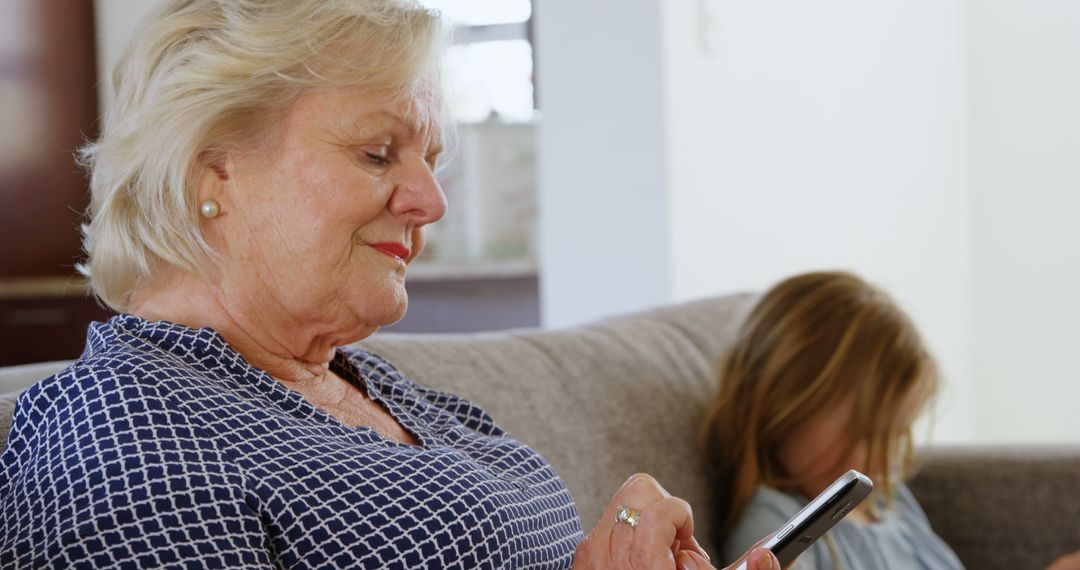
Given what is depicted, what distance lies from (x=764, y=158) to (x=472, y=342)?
4.21 feet

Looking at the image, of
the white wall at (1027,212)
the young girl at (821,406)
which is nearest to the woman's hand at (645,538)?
the young girl at (821,406)

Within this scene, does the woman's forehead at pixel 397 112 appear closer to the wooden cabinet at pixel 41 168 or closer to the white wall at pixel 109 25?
the wooden cabinet at pixel 41 168

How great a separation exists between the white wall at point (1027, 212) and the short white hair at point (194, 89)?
317 centimetres

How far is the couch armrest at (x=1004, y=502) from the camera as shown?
1868mm

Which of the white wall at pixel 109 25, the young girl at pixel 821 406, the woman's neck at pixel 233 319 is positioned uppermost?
the white wall at pixel 109 25

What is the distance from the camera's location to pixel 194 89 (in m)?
0.99

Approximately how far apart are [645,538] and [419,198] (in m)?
0.33

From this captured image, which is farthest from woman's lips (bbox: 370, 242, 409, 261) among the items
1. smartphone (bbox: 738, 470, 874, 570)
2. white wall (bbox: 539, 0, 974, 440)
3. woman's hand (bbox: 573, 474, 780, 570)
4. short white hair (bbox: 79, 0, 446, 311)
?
white wall (bbox: 539, 0, 974, 440)

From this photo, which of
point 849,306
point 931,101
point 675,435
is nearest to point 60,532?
point 675,435

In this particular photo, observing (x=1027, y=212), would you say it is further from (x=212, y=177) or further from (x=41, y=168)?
(x=41, y=168)

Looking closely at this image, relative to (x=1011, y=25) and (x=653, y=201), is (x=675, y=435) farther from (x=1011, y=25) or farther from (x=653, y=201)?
(x=1011, y=25)

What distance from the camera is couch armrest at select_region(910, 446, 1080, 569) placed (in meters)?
1.87

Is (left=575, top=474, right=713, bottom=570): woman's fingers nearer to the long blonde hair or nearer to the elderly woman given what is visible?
the elderly woman

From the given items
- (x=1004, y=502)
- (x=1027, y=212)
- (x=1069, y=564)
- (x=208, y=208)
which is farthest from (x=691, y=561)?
(x=1027, y=212)
